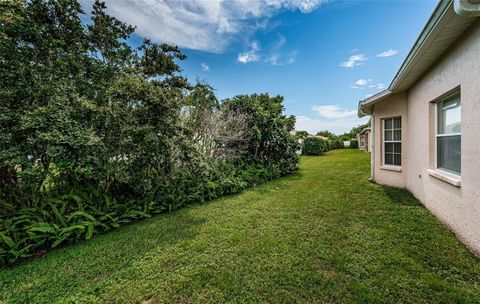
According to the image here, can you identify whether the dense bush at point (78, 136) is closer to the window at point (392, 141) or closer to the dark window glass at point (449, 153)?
the dark window glass at point (449, 153)

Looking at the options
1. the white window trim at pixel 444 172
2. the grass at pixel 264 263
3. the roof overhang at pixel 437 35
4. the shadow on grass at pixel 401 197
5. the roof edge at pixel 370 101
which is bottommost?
the grass at pixel 264 263

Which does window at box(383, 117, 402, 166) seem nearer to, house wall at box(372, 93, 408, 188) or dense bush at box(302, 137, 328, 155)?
house wall at box(372, 93, 408, 188)

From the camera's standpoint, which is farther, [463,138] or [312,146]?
[312,146]

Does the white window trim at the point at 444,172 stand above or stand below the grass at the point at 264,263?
above

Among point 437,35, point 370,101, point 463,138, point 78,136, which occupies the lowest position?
point 463,138

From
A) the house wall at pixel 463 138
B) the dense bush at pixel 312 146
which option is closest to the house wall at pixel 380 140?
the house wall at pixel 463 138

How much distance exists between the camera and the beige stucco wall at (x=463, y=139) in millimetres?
2566

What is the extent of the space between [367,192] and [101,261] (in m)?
6.90

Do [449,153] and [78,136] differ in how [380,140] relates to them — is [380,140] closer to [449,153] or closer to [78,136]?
[449,153]

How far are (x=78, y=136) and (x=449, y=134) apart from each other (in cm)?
702

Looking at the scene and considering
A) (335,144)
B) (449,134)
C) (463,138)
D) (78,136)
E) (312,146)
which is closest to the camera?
(463,138)

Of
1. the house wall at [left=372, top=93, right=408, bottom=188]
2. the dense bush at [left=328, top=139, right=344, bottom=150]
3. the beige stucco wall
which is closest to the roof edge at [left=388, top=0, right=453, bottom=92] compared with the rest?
the beige stucco wall

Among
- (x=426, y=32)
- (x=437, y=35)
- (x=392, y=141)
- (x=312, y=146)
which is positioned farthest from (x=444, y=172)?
(x=312, y=146)

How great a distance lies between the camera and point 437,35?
9.40ft
